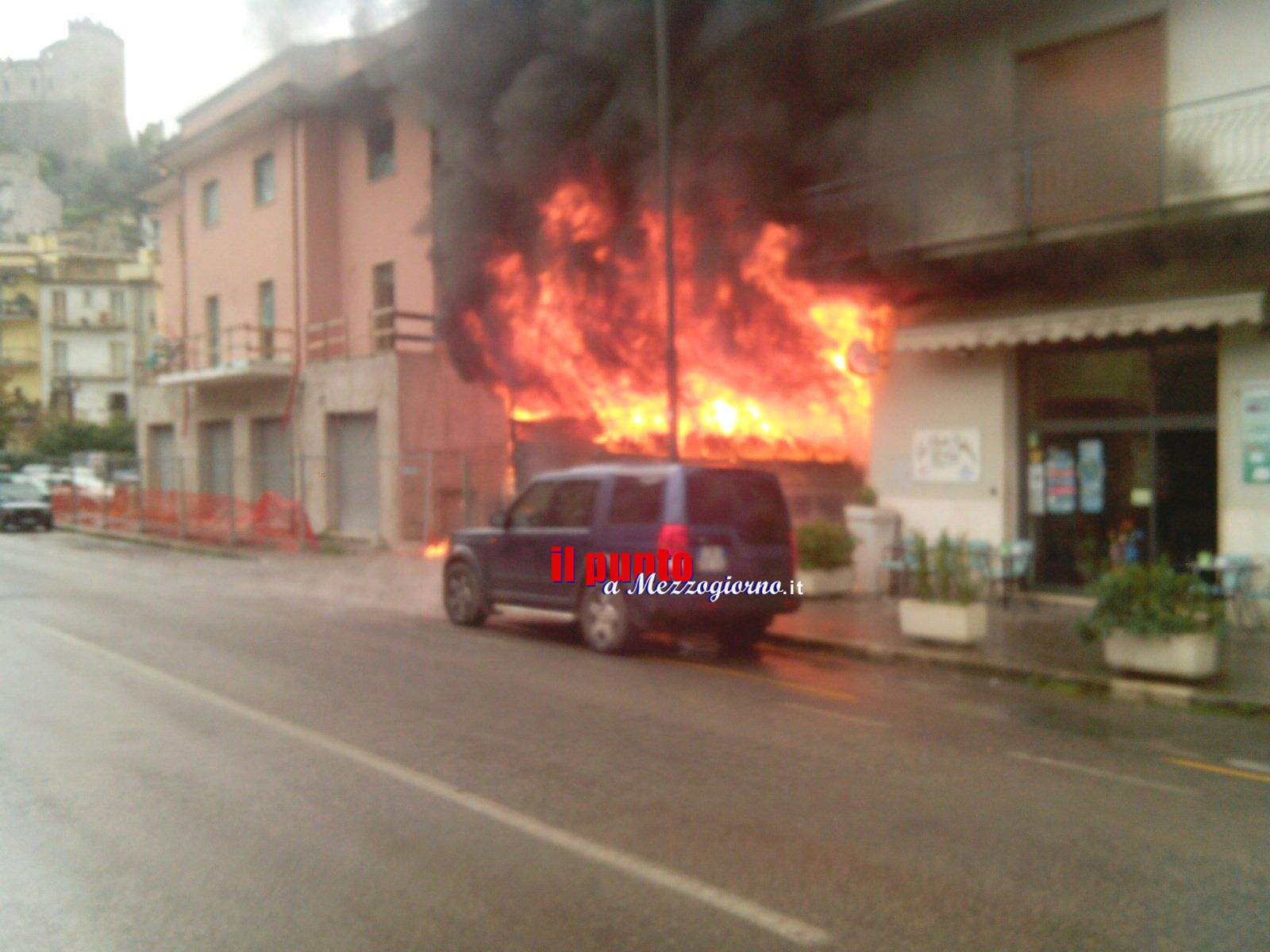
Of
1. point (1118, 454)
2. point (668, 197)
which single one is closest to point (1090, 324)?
point (1118, 454)

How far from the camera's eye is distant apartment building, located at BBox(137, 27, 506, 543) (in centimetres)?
2247

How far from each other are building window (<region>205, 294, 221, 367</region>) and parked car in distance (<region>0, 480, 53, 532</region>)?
5928 millimetres

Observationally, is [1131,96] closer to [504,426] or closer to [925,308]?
[925,308]

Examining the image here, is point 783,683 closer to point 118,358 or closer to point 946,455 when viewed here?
point 946,455

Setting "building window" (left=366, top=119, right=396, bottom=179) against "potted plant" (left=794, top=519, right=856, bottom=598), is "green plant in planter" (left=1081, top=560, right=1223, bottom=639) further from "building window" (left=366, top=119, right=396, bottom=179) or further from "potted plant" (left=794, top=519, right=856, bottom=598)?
"building window" (left=366, top=119, right=396, bottom=179)

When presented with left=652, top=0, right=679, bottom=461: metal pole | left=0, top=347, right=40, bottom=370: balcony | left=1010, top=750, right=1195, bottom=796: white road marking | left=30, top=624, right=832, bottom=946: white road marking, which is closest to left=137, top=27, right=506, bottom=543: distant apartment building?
left=652, top=0, right=679, bottom=461: metal pole

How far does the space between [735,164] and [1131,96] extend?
534 centimetres

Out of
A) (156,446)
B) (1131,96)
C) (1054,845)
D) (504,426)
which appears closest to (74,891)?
(1054,845)

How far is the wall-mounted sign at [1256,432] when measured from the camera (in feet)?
36.7

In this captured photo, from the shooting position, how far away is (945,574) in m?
10.4

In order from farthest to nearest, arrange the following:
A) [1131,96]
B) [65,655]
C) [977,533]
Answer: [977,533] < [1131,96] < [65,655]

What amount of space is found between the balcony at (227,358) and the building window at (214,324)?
0.02 meters

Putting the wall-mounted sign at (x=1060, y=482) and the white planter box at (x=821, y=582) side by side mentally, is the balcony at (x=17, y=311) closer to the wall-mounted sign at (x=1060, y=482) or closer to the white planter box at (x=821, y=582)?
the white planter box at (x=821, y=582)

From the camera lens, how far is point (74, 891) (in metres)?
4.25
